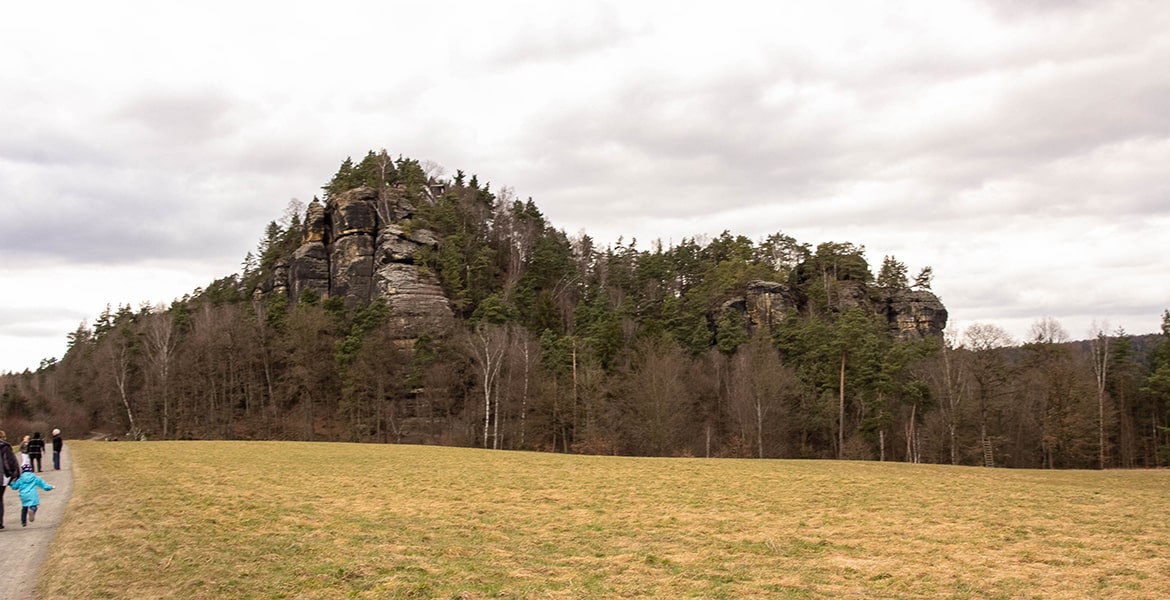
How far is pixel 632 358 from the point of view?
262 ft

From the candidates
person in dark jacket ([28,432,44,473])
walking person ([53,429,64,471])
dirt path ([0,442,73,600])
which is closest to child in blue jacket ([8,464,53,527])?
dirt path ([0,442,73,600])

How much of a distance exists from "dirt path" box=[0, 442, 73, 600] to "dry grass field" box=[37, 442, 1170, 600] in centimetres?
40

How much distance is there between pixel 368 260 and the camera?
99.8 meters

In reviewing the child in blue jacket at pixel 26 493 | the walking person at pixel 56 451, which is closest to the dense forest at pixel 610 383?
the walking person at pixel 56 451

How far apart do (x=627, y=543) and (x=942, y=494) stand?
15464 mm

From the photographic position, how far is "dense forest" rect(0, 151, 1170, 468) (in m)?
67.9

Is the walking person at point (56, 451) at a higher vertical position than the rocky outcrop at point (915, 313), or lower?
lower

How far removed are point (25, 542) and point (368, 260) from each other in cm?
8722

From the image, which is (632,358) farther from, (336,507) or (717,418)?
(336,507)

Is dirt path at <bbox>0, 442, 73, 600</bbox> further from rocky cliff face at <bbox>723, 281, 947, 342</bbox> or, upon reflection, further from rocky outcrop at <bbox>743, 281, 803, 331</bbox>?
rocky outcrop at <bbox>743, 281, 803, 331</bbox>

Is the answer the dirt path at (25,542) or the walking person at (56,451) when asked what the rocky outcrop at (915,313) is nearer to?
the walking person at (56,451)

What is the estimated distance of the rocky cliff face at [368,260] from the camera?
93.8 metres

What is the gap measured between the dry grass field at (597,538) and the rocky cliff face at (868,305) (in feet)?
238

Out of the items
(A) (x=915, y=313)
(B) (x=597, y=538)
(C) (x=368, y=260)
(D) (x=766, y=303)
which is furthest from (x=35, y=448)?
(A) (x=915, y=313)
